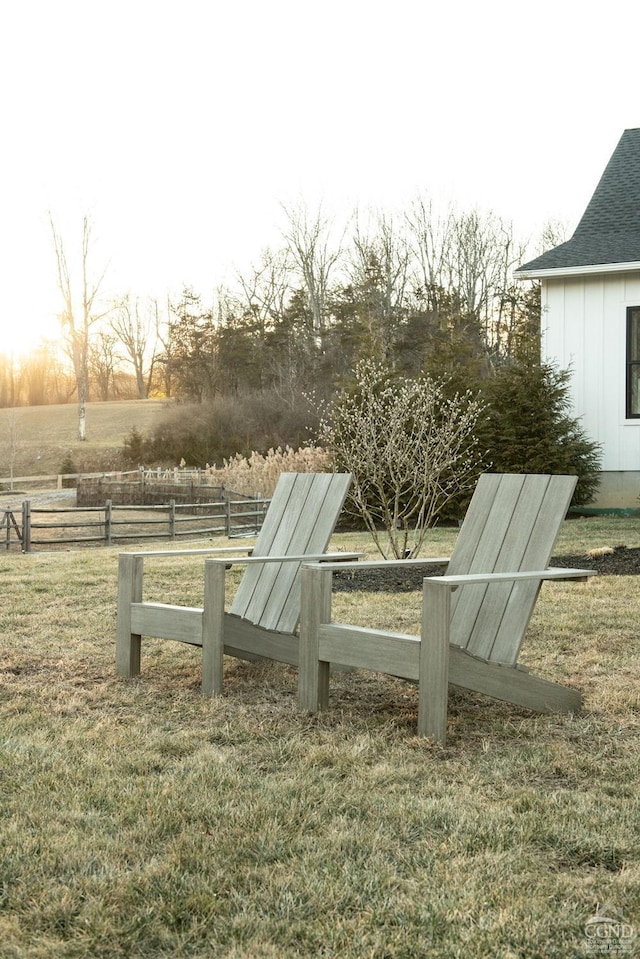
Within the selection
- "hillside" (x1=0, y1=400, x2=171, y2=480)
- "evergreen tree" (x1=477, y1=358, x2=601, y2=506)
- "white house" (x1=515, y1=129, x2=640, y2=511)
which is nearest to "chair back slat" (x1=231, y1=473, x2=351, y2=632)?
"evergreen tree" (x1=477, y1=358, x2=601, y2=506)

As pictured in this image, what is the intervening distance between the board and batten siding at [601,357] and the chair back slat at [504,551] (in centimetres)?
944

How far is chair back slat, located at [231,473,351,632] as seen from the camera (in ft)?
15.9

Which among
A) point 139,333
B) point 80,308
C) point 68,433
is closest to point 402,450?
point 80,308

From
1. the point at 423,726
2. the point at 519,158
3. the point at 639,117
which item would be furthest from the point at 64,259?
the point at 423,726

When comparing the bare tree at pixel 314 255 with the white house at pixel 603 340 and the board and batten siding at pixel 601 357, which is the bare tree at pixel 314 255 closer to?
the white house at pixel 603 340

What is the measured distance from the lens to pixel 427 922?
2250 mm

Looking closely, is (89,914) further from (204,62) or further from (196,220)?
(196,220)

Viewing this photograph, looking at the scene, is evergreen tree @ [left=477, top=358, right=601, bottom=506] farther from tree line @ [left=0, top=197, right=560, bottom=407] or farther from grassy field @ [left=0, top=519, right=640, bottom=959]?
tree line @ [left=0, top=197, right=560, bottom=407]

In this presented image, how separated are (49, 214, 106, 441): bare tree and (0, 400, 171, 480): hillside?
5.91 ft

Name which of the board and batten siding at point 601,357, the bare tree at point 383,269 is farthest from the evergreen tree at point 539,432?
the bare tree at point 383,269

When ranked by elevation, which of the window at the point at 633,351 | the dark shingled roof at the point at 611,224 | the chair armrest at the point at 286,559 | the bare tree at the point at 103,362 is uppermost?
the bare tree at the point at 103,362

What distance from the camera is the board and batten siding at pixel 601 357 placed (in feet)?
43.7

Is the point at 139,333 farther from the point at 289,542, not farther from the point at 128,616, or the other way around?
the point at 128,616

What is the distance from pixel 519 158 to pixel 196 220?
1446 centimetres
